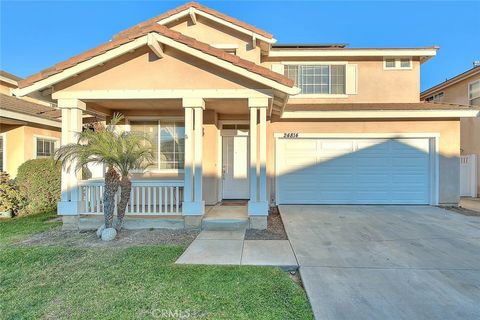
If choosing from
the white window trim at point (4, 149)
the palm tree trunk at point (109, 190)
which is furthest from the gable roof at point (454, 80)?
the white window trim at point (4, 149)

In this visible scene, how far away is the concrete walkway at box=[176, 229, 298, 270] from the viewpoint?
4447mm

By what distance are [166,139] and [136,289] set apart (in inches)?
228

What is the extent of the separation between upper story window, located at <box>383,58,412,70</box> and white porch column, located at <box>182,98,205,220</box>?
27.5 ft

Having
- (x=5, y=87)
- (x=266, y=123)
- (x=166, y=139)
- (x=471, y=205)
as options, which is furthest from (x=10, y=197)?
(x=471, y=205)

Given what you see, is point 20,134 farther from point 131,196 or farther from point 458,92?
point 458,92

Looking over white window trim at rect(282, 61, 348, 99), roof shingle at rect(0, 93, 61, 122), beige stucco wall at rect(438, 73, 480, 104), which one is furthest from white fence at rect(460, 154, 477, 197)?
roof shingle at rect(0, 93, 61, 122)

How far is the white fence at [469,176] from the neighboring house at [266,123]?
3.71 metres

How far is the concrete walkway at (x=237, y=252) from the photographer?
4447 mm

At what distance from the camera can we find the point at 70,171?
6688 mm

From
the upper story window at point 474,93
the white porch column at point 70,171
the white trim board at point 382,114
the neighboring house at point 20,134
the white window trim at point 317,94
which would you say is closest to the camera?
the white porch column at point 70,171

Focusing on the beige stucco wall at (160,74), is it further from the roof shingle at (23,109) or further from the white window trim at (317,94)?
the white window trim at (317,94)

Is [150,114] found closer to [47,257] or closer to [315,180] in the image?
[47,257]

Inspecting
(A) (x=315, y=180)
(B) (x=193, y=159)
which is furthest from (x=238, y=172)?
(B) (x=193, y=159)

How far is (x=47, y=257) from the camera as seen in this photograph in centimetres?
478
